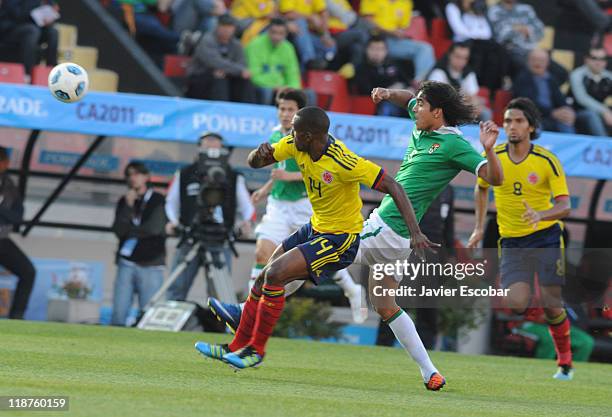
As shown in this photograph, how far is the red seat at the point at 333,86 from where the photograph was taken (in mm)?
17422

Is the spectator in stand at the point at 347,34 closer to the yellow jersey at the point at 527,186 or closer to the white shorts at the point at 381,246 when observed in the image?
the yellow jersey at the point at 527,186

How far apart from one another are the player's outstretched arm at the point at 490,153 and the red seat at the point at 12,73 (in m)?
8.26

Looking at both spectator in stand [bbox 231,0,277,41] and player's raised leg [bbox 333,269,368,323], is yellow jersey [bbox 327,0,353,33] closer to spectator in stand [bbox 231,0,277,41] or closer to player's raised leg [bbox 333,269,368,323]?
spectator in stand [bbox 231,0,277,41]

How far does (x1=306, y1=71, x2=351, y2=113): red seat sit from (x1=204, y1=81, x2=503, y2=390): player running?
805cm

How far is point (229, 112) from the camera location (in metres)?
14.3

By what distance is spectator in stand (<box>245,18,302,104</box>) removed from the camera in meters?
16.9

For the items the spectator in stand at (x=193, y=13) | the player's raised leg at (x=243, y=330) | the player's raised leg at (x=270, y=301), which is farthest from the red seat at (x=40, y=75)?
the player's raised leg at (x=270, y=301)

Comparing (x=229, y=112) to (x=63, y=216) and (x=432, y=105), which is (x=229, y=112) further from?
(x=432, y=105)

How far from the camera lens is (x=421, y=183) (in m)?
9.21

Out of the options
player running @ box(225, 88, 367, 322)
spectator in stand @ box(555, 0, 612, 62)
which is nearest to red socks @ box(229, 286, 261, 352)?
player running @ box(225, 88, 367, 322)

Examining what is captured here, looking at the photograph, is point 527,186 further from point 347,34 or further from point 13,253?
point 347,34

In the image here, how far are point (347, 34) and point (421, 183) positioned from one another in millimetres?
9506

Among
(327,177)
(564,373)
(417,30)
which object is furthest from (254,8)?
(327,177)

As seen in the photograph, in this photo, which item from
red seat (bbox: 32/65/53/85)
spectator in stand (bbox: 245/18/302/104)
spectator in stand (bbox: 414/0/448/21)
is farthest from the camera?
spectator in stand (bbox: 414/0/448/21)
